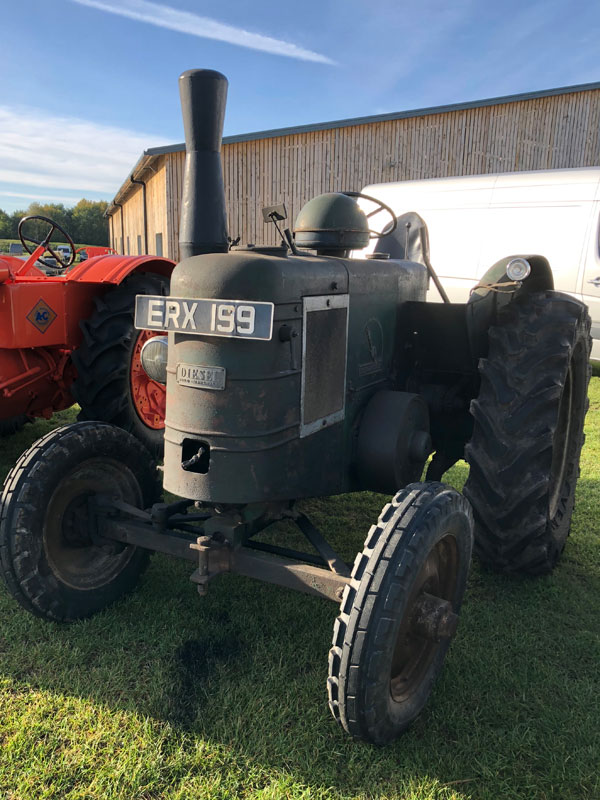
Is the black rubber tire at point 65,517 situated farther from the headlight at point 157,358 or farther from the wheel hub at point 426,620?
the wheel hub at point 426,620

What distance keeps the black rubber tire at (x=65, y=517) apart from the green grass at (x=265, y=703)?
125 mm

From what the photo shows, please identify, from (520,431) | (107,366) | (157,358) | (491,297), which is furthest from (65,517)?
(491,297)

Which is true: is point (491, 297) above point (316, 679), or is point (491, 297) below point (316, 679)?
above

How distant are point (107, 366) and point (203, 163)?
1.95 m

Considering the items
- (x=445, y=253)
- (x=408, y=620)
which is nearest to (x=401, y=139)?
(x=445, y=253)

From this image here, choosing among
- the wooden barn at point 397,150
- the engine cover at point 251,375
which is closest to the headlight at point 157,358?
the engine cover at point 251,375

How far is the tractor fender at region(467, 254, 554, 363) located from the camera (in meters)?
2.89

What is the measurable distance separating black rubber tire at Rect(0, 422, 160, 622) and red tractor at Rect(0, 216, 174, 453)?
1.36 m

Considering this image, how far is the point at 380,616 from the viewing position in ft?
5.89

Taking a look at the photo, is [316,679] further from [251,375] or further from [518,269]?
[518,269]

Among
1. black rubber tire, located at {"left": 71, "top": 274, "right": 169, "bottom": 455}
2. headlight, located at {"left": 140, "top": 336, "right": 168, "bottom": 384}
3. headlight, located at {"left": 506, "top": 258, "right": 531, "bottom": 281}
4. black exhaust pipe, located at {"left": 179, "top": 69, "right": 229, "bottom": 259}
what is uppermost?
black exhaust pipe, located at {"left": 179, "top": 69, "right": 229, "bottom": 259}

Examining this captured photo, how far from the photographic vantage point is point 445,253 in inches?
312

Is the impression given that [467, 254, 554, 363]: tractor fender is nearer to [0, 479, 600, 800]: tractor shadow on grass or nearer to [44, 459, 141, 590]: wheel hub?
[0, 479, 600, 800]: tractor shadow on grass

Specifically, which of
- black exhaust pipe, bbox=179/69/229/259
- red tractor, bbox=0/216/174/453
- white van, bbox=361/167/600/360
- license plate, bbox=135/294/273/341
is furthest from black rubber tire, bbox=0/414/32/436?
white van, bbox=361/167/600/360
